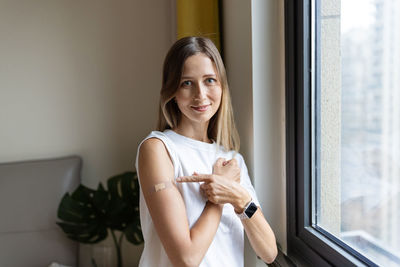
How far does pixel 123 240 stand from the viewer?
2283 millimetres

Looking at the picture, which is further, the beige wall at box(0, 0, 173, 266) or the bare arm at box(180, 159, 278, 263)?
the beige wall at box(0, 0, 173, 266)

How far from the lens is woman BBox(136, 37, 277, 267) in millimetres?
1053

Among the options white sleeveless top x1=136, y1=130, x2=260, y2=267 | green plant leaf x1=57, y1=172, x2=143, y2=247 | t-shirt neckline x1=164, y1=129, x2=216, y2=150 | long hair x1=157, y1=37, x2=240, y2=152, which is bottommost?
green plant leaf x1=57, y1=172, x2=143, y2=247

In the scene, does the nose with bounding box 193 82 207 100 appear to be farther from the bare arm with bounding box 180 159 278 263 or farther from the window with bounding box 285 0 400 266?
the window with bounding box 285 0 400 266

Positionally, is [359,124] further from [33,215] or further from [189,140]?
[33,215]

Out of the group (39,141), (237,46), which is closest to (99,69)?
(39,141)

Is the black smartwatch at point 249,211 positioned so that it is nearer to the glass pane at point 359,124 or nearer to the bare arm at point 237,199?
the bare arm at point 237,199

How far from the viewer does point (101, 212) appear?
2.03m

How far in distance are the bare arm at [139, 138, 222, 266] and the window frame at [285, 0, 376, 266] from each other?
0.33 meters

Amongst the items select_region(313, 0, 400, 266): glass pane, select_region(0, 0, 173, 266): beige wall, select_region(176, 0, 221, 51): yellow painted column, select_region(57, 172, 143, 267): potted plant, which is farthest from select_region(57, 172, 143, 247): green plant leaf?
select_region(313, 0, 400, 266): glass pane

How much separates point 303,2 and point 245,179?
594mm

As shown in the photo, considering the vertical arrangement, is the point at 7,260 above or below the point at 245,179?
below

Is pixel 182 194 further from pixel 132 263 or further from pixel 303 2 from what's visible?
pixel 132 263

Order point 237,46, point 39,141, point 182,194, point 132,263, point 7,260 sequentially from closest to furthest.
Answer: point 182,194
point 237,46
point 7,260
point 39,141
point 132,263
